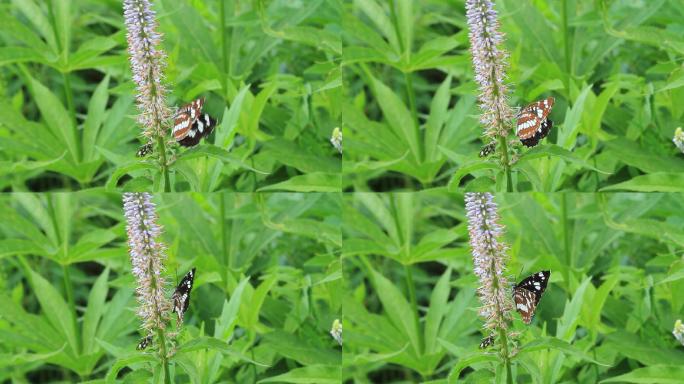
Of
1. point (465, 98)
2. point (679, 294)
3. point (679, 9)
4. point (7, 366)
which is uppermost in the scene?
point (679, 9)

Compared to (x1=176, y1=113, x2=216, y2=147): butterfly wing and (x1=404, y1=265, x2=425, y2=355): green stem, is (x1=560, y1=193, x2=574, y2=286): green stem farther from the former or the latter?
(x1=176, y1=113, x2=216, y2=147): butterfly wing

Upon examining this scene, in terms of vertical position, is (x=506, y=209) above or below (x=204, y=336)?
above

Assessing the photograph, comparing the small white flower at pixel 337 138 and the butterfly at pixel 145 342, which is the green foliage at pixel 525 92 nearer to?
the small white flower at pixel 337 138

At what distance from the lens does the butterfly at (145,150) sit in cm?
379

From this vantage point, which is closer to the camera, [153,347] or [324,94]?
[153,347]

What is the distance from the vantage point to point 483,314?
3584mm

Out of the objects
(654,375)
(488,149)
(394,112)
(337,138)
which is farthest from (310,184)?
(654,375)

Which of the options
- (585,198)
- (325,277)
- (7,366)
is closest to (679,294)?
(585,198)

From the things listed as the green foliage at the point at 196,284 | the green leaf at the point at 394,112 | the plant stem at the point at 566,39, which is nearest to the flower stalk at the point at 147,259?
the green foliage at the point at 196,284

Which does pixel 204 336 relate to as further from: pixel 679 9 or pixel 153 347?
pixel 679 9

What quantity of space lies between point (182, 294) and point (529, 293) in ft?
3.85

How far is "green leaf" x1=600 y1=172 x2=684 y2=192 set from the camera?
3834 mm

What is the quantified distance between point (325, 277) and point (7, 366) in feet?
3.92

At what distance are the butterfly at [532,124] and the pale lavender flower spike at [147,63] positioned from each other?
1200 millimetres
